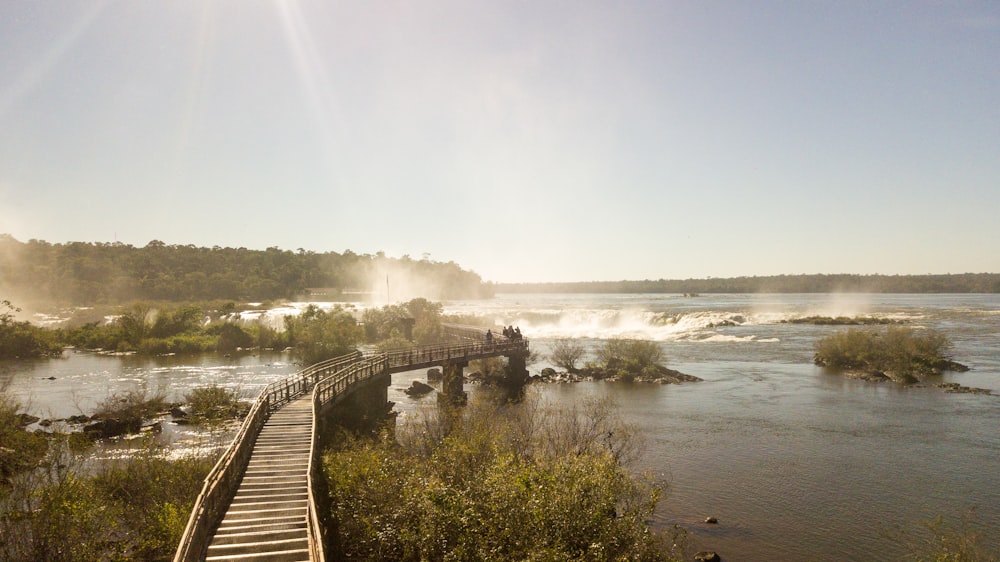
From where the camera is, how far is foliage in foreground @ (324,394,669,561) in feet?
49.6

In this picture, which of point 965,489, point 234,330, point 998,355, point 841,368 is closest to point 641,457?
point 965,489

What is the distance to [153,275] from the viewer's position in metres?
151

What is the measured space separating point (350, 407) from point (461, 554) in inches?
757

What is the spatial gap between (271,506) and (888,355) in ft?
201

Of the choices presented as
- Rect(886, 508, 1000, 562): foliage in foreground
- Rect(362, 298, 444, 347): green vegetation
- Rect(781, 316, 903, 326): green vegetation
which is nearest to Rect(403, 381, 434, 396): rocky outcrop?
Rect(362, 298, 444, 347): green vegetation

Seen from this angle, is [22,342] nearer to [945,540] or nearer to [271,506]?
[271,506]

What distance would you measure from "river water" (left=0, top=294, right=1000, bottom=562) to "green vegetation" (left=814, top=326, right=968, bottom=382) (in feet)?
7.85

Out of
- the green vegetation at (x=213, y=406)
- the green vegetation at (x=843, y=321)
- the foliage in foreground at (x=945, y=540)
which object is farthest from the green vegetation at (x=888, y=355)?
the green vegetation at (x=213, y=406)

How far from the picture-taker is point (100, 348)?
78.9 m

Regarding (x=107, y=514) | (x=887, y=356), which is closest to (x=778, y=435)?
(x=887, y=356)

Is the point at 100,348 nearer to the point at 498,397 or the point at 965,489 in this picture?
the point at 498,397

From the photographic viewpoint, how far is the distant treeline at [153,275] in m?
131

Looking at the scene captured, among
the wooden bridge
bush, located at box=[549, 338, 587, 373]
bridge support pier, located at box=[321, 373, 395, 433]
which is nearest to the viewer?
the wooden bridge

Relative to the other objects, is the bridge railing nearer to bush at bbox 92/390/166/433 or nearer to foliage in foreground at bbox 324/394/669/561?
foliage in foreground at bbox 324/394/669/561
